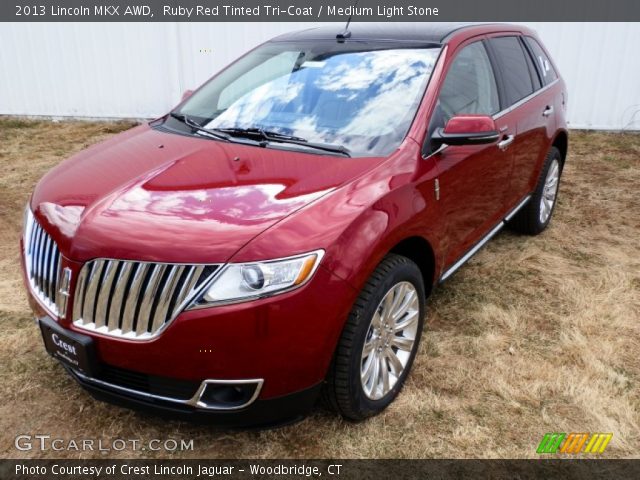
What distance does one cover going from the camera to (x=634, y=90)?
25.7 ft

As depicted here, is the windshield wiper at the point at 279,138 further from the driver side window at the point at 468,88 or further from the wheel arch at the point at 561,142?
the wheel arch at the point at 561,142

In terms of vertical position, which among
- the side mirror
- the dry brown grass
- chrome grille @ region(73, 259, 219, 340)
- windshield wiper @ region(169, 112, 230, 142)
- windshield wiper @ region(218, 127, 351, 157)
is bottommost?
the dry brown grass

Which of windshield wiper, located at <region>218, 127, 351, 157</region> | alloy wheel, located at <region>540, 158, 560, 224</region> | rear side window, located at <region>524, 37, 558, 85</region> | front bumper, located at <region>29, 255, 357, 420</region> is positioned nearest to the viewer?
front bumper, located at <region>29, 255, 357, 420</region>

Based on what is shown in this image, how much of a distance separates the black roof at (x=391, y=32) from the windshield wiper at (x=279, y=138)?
3.04ft

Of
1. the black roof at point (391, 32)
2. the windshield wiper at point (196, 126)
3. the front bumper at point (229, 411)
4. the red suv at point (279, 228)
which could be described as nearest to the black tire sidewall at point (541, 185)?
the red suv at point (279, 228)

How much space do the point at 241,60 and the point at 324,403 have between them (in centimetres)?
236

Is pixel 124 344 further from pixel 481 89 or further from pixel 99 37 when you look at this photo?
pixel 99 37

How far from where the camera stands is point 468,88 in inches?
126

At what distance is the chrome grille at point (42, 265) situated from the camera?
87.0 inches

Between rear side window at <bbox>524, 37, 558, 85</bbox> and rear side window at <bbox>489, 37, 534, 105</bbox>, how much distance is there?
0.23 meters

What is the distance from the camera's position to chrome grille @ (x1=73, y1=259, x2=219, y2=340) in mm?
1937

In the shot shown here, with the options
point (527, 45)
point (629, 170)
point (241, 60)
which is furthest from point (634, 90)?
point (241, 60)

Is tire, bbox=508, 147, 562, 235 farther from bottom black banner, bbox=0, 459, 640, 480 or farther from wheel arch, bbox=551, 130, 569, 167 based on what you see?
bottom black banner, bbox=0, 459, 640, 480
